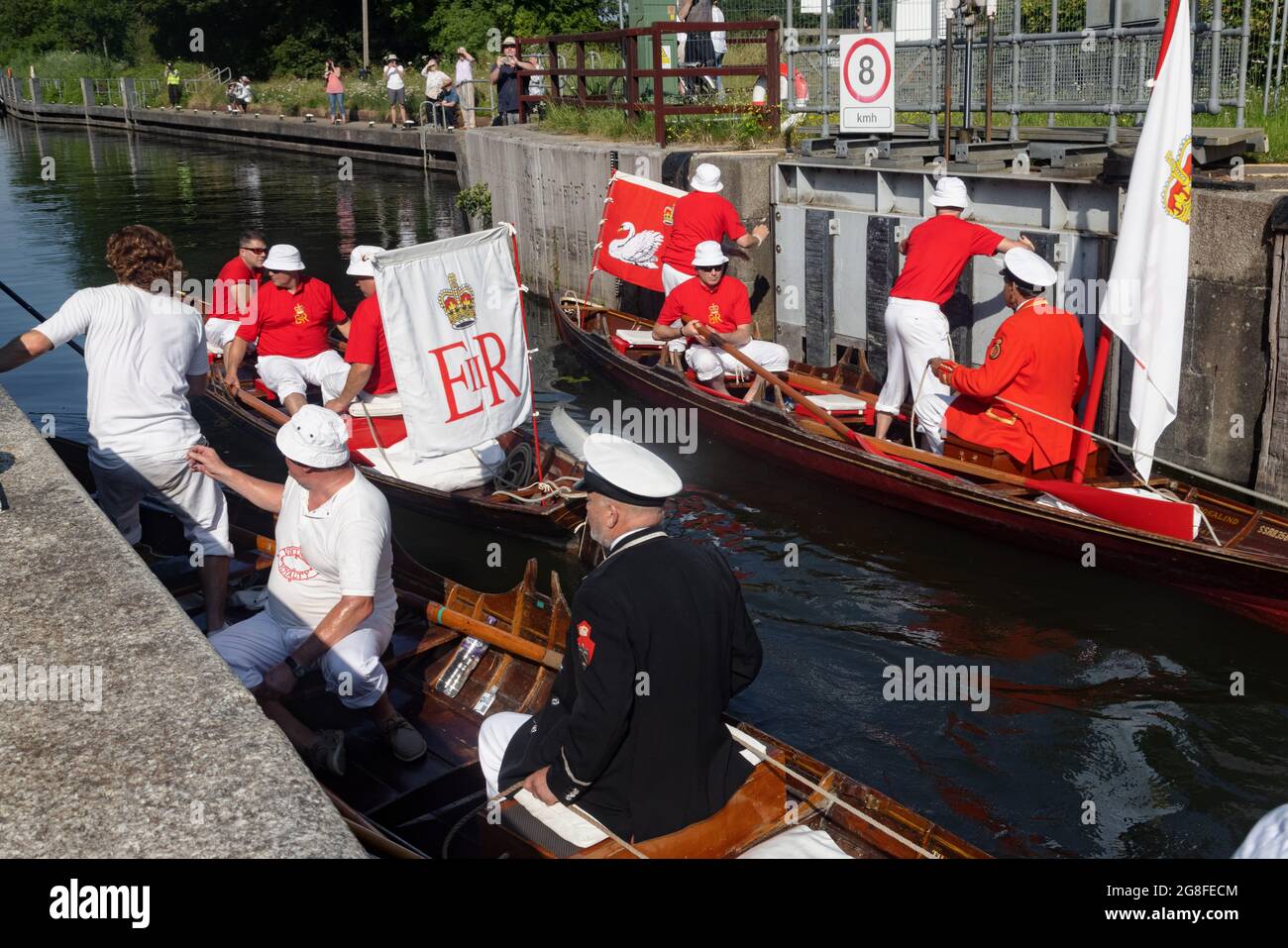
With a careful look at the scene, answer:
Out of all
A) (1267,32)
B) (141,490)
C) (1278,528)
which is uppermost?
(1267,32)

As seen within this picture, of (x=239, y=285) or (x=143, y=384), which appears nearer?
(x=143, y=384)

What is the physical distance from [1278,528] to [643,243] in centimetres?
894

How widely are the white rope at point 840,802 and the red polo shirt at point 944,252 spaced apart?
667 centimetres

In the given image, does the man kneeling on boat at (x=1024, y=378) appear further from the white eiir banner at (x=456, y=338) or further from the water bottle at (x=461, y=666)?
the water bottle at (x=461, y=666)

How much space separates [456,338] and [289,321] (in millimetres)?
2946

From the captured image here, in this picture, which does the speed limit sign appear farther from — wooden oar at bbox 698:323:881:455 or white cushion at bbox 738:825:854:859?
white cushion at bbox 738:825:854:859

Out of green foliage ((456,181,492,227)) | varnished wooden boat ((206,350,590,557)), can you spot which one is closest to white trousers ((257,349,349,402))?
varnished wooden boat ((206,350,590,557))

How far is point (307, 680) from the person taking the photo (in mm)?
6477

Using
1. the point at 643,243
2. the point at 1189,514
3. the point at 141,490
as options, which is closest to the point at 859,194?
the point at 643,243

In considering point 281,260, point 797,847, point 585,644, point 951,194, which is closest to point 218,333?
point 281,260

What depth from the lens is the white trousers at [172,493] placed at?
23.2ft

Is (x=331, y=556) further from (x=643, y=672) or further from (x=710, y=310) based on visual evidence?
(x=710, y=310)

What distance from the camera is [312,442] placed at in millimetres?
5422

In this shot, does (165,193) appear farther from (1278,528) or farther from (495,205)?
(1278,528)
